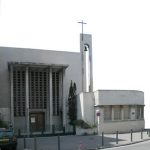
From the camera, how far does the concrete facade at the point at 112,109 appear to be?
3588 centimetres

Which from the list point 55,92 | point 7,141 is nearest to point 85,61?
point 55,92

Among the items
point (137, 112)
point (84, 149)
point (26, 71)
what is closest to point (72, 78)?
point (26, 71)

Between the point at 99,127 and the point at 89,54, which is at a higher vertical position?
the point at 89,54

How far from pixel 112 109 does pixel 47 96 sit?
7990 mm

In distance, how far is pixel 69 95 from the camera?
41188 millimetres

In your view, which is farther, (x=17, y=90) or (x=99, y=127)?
(x=17, y=90)

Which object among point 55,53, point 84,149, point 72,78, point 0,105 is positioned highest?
point 55,53

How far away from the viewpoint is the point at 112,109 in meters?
36.5

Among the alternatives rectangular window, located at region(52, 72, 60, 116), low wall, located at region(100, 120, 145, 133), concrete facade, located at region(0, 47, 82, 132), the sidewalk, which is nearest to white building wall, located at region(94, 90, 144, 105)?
low wall, located at region(100, 120, 145, 133)

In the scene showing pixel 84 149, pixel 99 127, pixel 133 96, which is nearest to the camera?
pixel 84 149

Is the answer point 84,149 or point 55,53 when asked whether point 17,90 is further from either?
point 84,149

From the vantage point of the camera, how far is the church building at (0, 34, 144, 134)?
36719 millimetres

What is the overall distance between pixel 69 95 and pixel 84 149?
19.6m

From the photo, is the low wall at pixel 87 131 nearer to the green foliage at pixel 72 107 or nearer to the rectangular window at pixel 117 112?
the rectangular window at pixel 117 112
